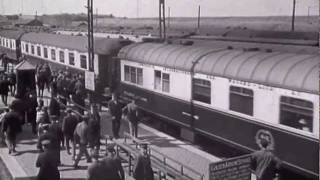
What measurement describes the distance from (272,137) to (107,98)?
41.0ft

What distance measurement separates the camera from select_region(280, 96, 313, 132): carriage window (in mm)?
10414

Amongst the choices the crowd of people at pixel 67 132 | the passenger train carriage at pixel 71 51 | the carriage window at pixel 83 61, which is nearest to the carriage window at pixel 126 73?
the passenger train carriage at pixel 71 51

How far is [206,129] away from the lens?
14.5 meters

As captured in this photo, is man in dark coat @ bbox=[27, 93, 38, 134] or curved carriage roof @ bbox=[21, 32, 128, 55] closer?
man in dark coat @ bbox=[27, 93, 38, 134]

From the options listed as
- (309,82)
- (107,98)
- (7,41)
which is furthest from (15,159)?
(7,41)

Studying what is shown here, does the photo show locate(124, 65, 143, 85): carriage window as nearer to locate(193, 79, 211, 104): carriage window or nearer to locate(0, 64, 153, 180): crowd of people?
locate(0, 64, 153, 180): crowd of people

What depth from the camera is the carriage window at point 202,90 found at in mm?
14383

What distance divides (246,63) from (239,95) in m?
0.89

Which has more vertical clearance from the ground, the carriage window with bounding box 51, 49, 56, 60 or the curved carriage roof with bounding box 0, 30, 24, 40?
the curved carriage roof with bounding box 0, 30, 24, 40

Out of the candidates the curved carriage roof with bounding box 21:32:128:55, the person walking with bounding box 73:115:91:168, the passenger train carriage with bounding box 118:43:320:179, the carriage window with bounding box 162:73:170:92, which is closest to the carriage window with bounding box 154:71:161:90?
the passenger train carriage with bounding box 118:43:320:179

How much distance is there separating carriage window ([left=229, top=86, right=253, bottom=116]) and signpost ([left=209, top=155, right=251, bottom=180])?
197 inches

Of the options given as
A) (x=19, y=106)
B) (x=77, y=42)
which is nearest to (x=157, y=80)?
(x=19, y=106)

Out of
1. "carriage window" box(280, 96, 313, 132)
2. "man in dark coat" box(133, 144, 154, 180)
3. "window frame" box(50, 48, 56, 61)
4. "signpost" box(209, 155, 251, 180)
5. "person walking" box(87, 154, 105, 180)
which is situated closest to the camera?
"signpost" box(209, 155, 251, 180)

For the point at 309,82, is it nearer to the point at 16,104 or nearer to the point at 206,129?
the point at 206,129
